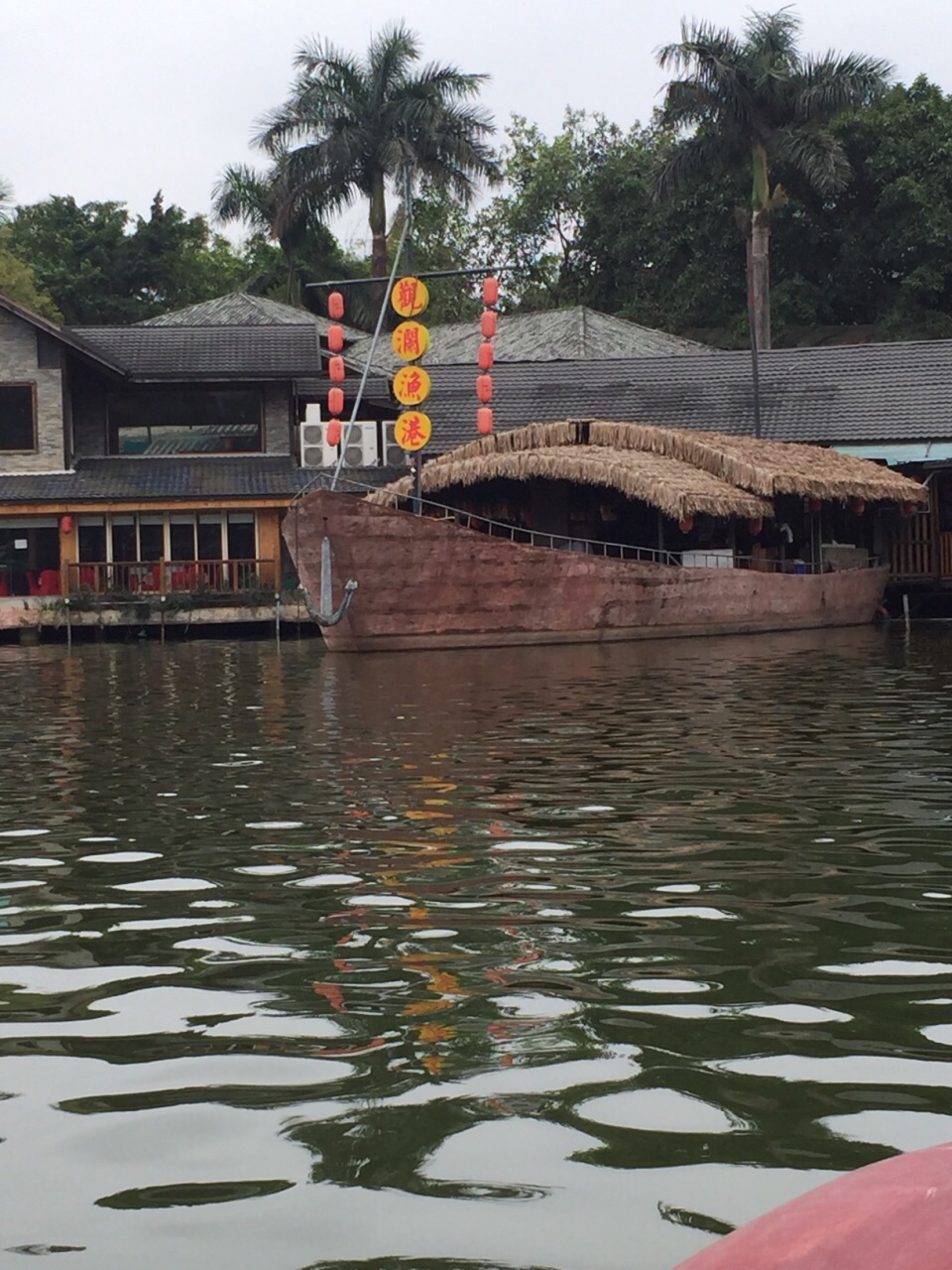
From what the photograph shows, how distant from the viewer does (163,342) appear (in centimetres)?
3566

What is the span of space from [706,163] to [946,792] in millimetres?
36859

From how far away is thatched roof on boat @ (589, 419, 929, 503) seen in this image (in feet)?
89.2

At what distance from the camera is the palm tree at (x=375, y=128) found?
43.7 meters

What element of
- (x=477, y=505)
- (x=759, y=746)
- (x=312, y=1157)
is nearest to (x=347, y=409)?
(x=477, y=505)

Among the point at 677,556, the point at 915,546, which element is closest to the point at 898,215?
the point at 915,546

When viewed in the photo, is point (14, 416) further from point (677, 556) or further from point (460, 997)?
point (460, 997)

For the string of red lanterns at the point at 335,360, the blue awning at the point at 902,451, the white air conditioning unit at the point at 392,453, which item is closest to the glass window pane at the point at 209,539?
the white air conditioning unit at the point at 392,453

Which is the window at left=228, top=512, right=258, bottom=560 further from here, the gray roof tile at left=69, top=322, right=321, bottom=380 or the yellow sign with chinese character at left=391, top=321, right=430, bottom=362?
the yellow sign with chinese character at left=391, top=321, right=430, bottom=362

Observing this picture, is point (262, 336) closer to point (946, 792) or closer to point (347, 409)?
point (347, 409)

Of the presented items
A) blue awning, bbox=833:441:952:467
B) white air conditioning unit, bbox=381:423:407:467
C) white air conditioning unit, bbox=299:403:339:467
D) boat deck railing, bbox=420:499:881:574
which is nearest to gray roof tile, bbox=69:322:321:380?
white air conditioning unit, bbox=299:403:339:467

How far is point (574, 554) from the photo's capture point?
2488 centimetres

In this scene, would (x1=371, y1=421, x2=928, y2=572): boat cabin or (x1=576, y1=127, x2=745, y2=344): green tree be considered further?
(x1=576, y1=127, x2=745, y2=344): green tree

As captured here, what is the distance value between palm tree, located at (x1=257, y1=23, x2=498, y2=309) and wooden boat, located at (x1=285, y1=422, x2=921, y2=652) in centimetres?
1598

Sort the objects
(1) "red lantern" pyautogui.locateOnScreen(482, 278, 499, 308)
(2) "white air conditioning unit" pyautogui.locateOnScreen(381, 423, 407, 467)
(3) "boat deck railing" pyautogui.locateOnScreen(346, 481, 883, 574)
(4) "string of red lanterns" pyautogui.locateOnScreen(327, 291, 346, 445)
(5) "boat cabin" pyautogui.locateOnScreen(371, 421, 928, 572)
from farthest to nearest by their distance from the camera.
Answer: (2) "white air conditioning unit" pyautogui.locateOnScreen(381, 423, 407, 467) < (4) "string of red lanterns" pyautogui.locateOnScreen(327, 291, 346, 445) < (1) "red lantern" pyautogui.locateOnScreen(482, 278, 499, 308) < (3) "boat deck railing" pyautogui.locateOnScreen(346, 481, 883, 574) < (5) "boat cabin" pyautogui.locateOnScreen(371, 421, 928, 572)
